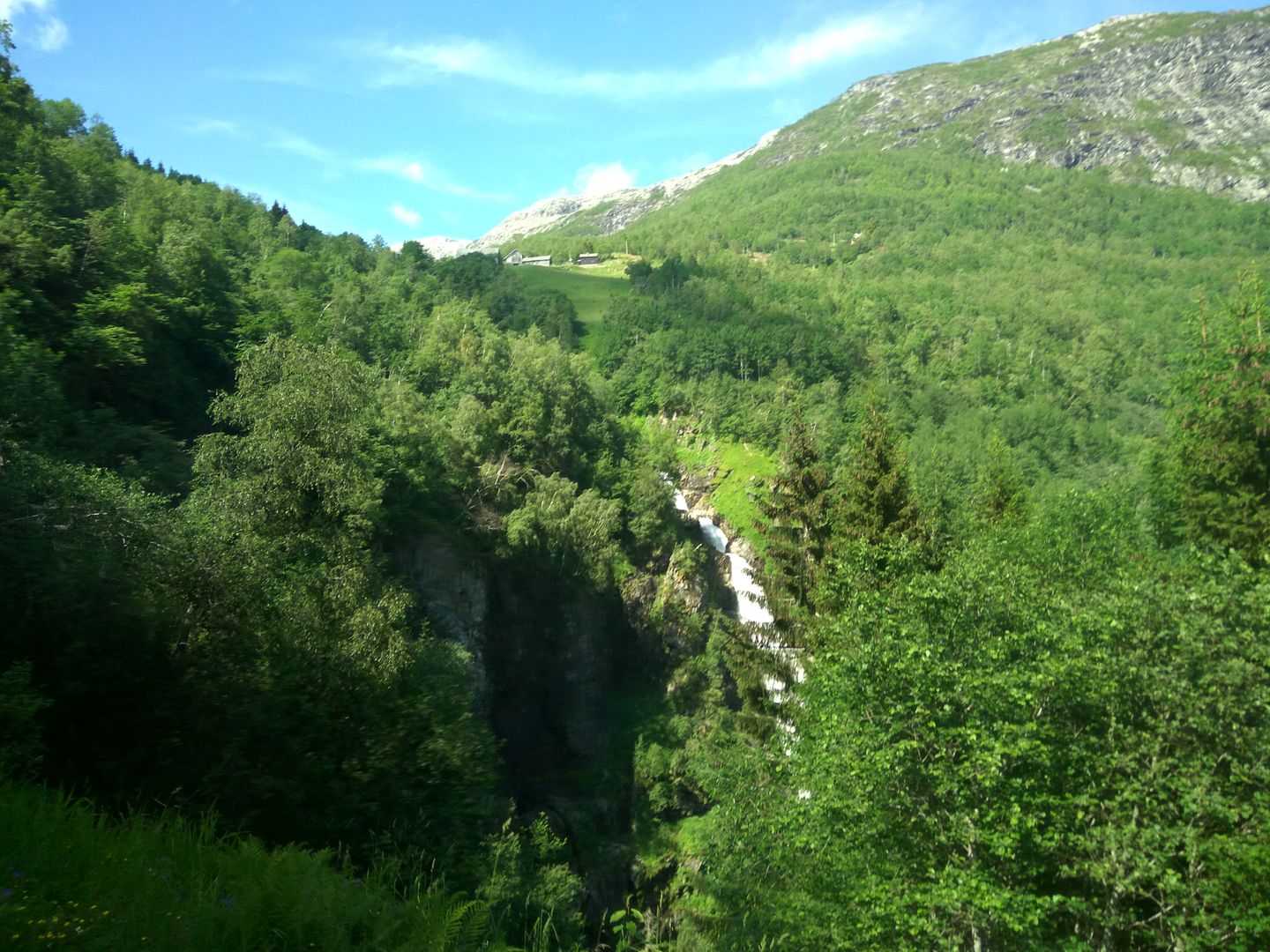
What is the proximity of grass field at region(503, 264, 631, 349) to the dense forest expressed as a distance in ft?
216

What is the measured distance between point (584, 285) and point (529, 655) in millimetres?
106807

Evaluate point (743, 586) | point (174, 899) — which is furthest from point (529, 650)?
point (174, 899)

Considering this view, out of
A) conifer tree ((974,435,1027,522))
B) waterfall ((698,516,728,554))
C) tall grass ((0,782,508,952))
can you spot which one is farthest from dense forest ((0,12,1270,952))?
waterfall ((698,516,728,554))

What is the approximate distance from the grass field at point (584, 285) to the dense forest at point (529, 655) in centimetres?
6570

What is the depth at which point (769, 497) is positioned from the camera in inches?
1027

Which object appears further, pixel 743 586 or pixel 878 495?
pixel 743 586

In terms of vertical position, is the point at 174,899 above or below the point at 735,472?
above

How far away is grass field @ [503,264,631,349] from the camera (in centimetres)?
12300

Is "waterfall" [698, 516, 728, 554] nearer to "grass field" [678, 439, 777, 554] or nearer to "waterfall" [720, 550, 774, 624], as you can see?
"waterfall" [720, 550, 774, 624]

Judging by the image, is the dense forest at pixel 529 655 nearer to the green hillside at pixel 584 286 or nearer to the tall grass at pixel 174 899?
the tall grass at pixel 174 899

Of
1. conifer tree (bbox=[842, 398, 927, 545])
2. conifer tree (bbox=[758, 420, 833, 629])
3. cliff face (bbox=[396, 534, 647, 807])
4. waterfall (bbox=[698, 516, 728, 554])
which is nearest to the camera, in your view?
conifer tree (bbox=[842, 398, 927, 545])

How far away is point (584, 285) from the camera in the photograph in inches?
5468

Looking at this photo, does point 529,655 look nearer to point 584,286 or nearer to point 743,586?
point 743,586

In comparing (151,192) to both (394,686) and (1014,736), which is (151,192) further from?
(1014,736)
